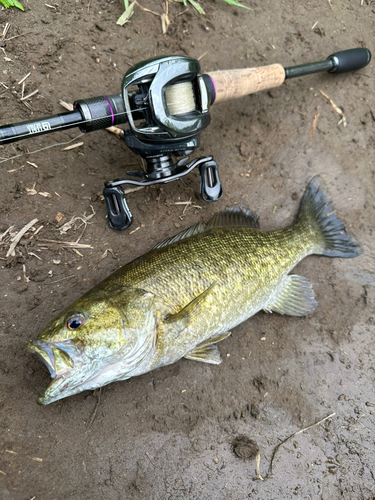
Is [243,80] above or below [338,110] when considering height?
above

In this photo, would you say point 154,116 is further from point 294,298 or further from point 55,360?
point 294,298

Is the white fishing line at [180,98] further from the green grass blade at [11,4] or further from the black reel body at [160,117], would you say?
the green grass blade at [11,4]

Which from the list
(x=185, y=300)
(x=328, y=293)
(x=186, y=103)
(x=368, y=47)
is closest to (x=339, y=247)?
(x=328, y=293)

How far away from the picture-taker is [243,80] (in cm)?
301

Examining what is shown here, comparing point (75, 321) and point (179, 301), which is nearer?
point (75, 321)

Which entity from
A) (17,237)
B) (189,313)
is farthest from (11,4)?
(189,313)

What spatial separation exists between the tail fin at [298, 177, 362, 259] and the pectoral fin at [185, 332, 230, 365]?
1316mm

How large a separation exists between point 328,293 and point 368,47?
2.70 m

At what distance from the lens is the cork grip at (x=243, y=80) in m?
2.86

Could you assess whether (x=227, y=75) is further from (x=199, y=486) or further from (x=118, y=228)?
(x=199, y=486)

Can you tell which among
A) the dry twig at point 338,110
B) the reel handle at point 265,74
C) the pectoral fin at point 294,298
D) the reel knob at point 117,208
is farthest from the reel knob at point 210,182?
the dry twig at point 338,110

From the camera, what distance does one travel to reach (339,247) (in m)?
3.45

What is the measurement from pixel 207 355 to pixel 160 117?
1.79 m

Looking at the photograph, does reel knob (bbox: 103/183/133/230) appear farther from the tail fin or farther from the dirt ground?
the tail fin
